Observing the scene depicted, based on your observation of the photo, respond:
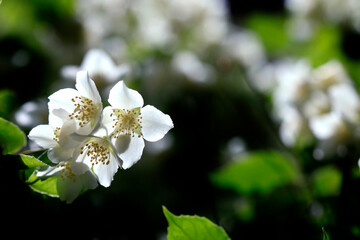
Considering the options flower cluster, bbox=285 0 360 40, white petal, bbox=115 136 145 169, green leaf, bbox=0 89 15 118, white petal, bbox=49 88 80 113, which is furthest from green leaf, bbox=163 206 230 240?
flower cluster, bbox=285 0 360 40

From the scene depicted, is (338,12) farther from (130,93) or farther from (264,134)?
(130,93)

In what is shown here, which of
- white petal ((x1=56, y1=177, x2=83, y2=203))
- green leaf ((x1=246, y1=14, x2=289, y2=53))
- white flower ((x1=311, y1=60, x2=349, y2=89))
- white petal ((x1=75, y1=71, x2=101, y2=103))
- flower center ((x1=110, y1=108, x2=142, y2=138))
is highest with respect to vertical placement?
white petal ((x1=75, y1=71, x2=101, y2=103))

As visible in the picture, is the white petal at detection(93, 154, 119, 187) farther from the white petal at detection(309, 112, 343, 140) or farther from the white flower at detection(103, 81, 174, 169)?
the white petal at detection(309, 112, 343, 140)

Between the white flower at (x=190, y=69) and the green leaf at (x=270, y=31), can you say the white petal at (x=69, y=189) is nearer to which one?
the white flower at (x=190, y=69)

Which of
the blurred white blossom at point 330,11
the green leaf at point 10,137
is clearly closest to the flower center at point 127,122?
the green leaf at point 10,137

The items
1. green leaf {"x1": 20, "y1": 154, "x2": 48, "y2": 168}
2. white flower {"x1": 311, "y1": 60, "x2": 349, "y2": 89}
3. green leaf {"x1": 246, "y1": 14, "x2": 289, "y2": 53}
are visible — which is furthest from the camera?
green leaf {"x1": 246, "y1": 14, "x2": 289, "y2": 53}

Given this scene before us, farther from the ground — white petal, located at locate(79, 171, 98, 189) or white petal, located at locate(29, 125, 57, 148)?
white petal, located at locate(29, 125, 57, 148)
